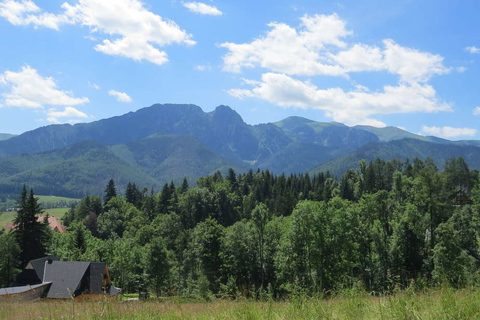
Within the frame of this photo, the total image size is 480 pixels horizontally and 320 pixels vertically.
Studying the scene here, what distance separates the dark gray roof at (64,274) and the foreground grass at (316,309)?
34.5 m

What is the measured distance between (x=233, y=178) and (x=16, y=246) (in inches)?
2664

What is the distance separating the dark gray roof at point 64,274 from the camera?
37312mm

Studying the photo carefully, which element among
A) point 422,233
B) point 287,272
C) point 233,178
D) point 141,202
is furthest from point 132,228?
point 422,233

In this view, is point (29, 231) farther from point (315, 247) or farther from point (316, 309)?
point (316, 309)

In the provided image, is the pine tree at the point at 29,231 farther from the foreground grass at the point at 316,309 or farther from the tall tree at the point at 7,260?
the foreground grass at the point at 316,309

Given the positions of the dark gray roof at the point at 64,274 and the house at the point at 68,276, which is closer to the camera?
the house at the point at 68,276

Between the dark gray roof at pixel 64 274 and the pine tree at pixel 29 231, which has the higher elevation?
the pine tree at pixel 29 231

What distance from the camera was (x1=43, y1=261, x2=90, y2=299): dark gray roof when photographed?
37312mm

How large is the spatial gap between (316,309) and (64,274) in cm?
3993

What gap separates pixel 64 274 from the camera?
1516 inches

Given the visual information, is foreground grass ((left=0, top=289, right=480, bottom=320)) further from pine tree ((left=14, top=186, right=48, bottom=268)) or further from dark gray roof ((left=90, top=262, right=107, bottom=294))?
pine tree ((left=14, top=186, right=48, bottom=268))

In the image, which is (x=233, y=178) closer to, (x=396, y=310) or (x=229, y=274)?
(x=229, y=274)

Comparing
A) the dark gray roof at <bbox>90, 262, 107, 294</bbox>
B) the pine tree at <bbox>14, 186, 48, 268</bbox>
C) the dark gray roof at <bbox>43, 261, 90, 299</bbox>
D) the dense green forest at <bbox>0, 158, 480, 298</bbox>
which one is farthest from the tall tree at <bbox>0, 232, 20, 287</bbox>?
the dark gray roof at <bbox>90, 262, 107, 294</bbox>

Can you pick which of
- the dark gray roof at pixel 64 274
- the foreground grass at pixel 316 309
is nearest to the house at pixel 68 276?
the dark gray roof at pixel 64 274
